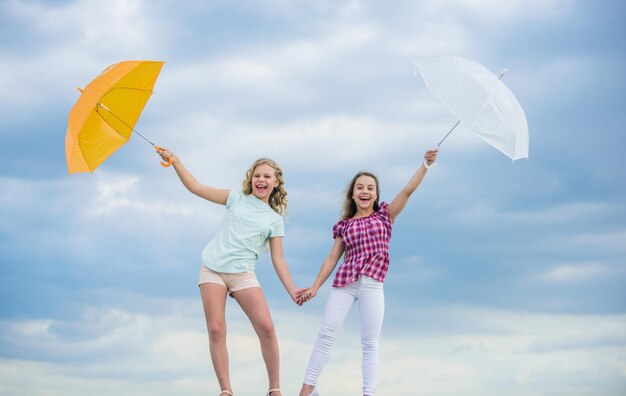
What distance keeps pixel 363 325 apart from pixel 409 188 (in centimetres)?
174

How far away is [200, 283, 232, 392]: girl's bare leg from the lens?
7.88 meters

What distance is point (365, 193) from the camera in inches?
342

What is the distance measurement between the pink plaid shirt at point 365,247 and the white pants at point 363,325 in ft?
0.36

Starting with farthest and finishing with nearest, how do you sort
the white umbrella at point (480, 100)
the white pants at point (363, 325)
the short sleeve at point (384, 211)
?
the short sleeve at point (384, 211) < the white pants at point (363, 325) < the white umbrella at point (480, 100)

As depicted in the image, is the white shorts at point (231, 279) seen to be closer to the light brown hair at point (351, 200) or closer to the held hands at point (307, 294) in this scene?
the held hands at point (307, 294)

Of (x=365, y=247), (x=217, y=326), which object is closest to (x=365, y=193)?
(x=365, y=247)

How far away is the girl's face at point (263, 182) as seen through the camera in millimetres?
8391

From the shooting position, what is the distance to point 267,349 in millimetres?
7984

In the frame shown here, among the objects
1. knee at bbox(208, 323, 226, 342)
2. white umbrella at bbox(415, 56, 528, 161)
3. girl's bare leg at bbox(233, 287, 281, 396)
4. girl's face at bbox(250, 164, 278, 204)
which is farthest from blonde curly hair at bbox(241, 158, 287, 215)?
white umbrella at bbox(415, 56, 528, 161)

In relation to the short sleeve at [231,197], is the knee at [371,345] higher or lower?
lower

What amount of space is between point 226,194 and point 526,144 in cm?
359

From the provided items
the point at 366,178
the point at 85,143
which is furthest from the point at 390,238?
the point at 85,143

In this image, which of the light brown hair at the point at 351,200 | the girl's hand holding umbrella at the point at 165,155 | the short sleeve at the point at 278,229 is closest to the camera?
the short sleeve at the point at 278,229

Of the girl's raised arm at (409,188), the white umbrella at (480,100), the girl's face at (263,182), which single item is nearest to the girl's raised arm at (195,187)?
the girl's face at (263,182)
